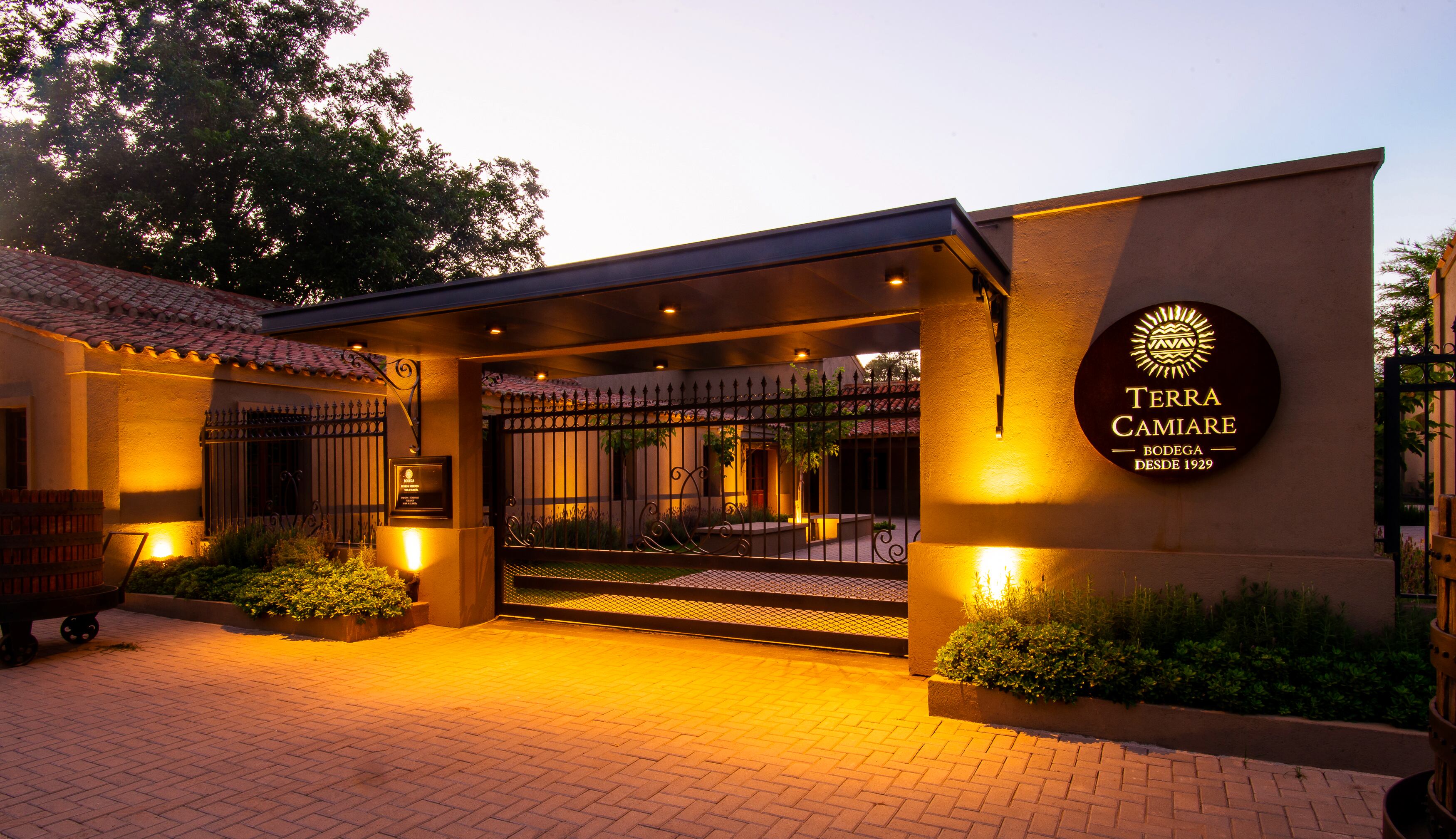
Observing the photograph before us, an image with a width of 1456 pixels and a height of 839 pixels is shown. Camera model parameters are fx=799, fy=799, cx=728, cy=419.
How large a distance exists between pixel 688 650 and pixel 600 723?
211 centimetres

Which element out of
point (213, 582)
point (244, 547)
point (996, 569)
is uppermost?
point (996, 569)

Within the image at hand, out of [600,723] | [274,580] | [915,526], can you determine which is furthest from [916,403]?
[915,526]

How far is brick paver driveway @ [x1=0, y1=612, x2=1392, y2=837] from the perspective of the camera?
3.95 metres

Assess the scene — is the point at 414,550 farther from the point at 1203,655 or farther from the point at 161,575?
the point at 1203,655

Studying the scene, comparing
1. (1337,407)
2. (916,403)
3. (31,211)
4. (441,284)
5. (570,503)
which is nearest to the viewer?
(1337,407)

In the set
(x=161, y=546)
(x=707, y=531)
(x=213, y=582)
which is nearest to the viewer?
(x=707, y=531)

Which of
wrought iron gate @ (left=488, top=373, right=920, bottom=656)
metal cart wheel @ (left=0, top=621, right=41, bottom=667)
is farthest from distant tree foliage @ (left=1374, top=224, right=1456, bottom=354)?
metal cart wheel @ (left=0, top=621, right=41, bottom=667)

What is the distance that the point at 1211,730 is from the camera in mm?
4711

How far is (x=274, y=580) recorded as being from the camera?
28.3 ft

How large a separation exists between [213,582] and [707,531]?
20.4 feet

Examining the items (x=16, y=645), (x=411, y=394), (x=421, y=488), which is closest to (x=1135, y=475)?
(x=421, y=488)

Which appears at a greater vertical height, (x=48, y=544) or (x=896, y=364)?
(x=896, y=364)

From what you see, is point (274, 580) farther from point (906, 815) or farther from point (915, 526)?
point (915, 526)

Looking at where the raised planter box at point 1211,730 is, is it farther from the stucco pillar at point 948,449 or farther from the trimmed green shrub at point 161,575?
the trimmed green shrub at point 161,575
